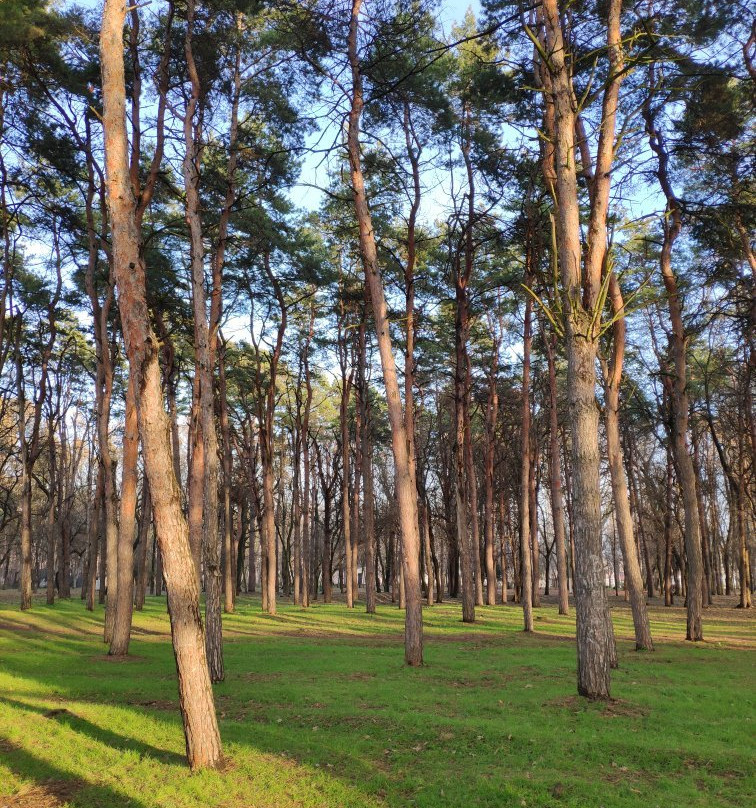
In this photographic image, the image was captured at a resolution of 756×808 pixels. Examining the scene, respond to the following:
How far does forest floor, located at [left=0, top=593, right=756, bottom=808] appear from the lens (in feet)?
17.2

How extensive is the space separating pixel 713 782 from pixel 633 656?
7684mm

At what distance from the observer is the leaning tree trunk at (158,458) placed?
18.6 ft

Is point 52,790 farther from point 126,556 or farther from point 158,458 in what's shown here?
point 126,556

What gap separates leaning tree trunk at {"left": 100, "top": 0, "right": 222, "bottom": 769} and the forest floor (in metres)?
0.48

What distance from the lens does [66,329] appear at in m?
22.9

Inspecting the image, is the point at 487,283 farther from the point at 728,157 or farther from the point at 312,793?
the point at 312,793

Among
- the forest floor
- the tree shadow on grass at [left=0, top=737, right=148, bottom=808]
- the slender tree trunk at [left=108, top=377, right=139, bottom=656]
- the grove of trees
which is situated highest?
the grove of trees

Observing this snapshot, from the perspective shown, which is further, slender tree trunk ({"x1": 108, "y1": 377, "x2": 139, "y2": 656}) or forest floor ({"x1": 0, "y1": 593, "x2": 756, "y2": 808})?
slender tree trunk ({"x1": 108, "y1": 377, "x2": 139, "y2": 656})

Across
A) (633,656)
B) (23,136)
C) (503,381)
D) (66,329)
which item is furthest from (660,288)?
(66,329)

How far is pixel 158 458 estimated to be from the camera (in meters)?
5.83

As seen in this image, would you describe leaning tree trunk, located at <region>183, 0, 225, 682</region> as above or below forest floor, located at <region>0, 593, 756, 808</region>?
above

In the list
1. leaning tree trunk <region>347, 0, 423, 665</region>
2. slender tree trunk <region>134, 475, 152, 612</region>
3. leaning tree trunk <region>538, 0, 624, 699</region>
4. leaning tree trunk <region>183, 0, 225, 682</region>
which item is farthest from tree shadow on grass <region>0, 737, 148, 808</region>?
slender tree trunk <region>134, 475, 152, 612</region>

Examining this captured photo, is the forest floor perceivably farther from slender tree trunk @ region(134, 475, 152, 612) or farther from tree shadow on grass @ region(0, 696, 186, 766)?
slender tree trunk @ region(134, 475, 152, 612)

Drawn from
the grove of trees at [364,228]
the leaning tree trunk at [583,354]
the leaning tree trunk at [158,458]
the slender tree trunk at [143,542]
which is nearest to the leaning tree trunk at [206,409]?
the grove of trees at [364,228]
